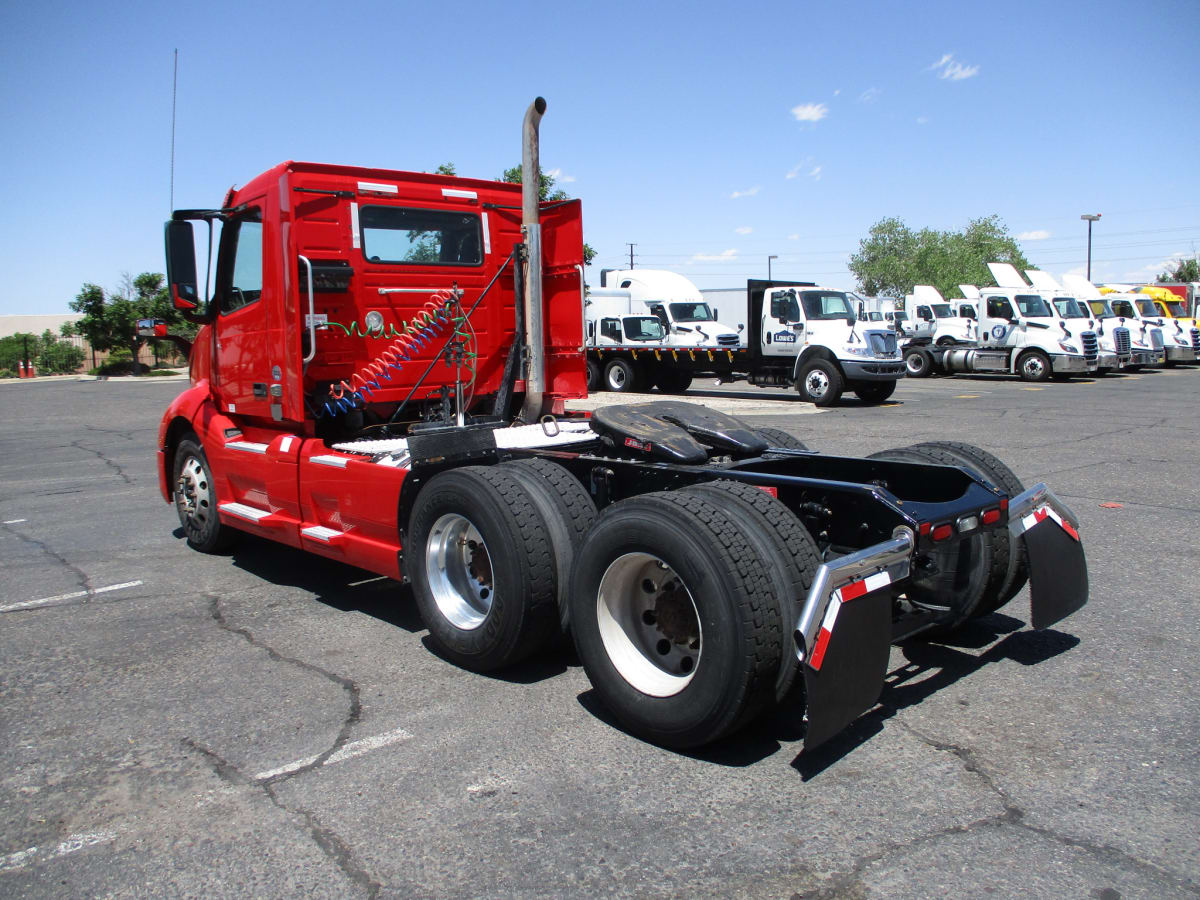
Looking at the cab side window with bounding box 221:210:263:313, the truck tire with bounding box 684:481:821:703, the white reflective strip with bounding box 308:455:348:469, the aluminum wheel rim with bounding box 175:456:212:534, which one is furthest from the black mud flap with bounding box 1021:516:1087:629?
the aluminum wheel rim with bounding box 175:456:212:534

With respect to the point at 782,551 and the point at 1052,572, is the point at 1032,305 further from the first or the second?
the point at 782,551

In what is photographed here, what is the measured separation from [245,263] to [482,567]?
3051 millimetres

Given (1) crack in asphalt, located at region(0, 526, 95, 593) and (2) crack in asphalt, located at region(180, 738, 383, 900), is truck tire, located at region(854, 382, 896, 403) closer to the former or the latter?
(1) crack in asphalt, located at region(0, 526, 95, 593)

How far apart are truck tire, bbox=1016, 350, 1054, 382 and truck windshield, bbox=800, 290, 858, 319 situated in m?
8.27

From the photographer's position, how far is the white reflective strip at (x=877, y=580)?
3.16 metres

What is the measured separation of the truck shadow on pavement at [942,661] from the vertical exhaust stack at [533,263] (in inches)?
118

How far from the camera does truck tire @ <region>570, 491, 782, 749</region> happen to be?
126 inches

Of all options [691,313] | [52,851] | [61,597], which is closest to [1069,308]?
[691,313]

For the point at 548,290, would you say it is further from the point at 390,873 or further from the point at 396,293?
the point at 390,873

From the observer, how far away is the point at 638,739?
363 centimetres

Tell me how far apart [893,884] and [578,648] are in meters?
1.62

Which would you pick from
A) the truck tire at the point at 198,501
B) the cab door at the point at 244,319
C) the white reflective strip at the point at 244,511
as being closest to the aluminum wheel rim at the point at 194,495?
the truck tire at the point at 198,501

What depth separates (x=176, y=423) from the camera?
725 cm

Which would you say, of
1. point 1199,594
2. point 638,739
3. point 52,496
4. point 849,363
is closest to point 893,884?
point 638,739
